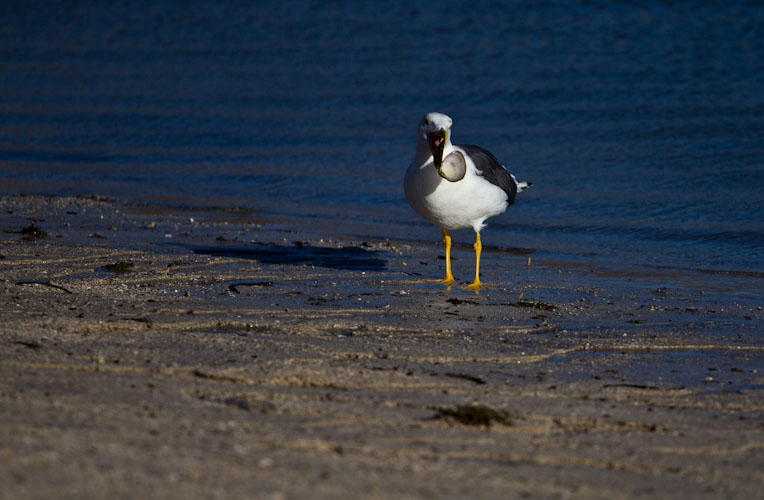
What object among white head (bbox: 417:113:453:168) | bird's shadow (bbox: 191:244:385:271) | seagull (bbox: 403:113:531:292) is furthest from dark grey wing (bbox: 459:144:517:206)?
bird's shadow (bbox: 191:244:385:271)

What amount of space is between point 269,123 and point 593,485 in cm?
1510

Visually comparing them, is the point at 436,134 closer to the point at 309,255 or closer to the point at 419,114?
the point at 309,255

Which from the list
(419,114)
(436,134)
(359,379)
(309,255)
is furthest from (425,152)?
(419,114)

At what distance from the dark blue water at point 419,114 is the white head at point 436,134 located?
240 centimetres

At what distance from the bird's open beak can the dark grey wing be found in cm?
61

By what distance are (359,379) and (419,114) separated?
14.1 metres

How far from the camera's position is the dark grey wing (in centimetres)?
782

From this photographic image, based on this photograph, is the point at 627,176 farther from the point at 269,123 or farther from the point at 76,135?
the point at 76,135

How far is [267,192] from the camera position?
495 inches

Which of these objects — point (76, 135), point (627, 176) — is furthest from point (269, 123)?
point (627, 176)

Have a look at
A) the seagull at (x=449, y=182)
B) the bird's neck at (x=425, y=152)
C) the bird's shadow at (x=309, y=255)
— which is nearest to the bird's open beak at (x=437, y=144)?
the seagull at (x=449, y=182)

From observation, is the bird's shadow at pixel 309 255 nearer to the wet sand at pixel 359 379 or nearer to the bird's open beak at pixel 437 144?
the wet sand at pixel 359 379

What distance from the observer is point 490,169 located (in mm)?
7941

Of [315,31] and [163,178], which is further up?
[315,31]
